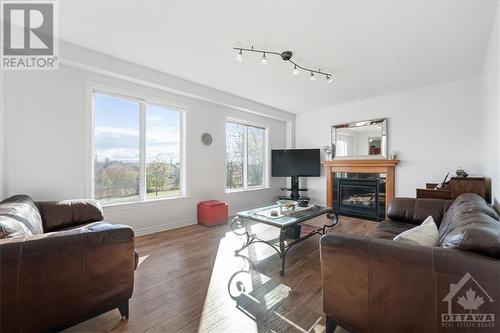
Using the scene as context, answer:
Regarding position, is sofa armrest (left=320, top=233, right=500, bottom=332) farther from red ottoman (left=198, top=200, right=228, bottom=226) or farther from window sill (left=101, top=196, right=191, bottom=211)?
window sill (left=101, top=196, right=191, bottom=211)

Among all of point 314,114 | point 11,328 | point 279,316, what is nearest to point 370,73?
point 314,114

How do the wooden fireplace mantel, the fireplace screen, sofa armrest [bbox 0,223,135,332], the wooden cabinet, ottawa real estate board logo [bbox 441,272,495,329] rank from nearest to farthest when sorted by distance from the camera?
ottawa real estate board logo [bbox 441,272,495,329] → sofa armrest [bbox 0,223,135,332] → the wooden cabinet → the wooden fireplace mantel → the fireplace screen

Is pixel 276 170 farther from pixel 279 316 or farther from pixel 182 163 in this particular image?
pixel 279 316

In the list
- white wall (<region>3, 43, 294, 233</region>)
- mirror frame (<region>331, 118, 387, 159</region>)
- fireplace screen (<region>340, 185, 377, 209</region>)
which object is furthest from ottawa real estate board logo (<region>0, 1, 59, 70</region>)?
fireplace screen (<region>340, 185, 377, 209</region>)

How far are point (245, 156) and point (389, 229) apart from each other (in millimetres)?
3518

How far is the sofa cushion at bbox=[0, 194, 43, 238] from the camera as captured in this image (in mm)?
1360

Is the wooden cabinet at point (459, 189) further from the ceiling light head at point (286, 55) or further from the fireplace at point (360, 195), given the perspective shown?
the ceiling light head at point (286, 55)

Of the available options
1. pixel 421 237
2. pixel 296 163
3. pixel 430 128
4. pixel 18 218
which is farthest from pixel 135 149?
pixel 430 128

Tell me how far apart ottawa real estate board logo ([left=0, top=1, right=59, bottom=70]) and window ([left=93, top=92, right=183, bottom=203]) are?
0.66 m

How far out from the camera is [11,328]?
3.82 ft

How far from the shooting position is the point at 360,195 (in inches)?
190

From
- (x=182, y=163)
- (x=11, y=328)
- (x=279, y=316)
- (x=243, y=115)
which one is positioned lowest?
(x=279, y=316)

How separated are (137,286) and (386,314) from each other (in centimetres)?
204

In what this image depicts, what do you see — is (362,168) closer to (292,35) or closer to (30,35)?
(292,35)
